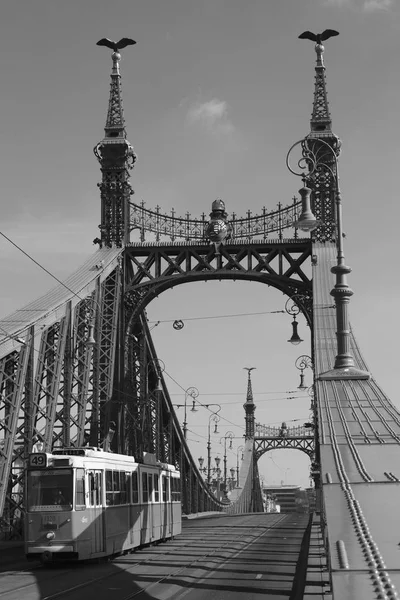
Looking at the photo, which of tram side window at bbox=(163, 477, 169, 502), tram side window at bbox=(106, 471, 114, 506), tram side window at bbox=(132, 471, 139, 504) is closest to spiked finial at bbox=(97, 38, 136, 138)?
tram side window at bbox=(163, 477, 169, 502)

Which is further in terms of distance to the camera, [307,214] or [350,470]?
[307,214]

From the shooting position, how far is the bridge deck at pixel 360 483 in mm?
8062

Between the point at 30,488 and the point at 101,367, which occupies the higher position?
the point at 101,367

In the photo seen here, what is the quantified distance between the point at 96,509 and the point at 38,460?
78.0 inches

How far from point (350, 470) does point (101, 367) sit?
31.0m

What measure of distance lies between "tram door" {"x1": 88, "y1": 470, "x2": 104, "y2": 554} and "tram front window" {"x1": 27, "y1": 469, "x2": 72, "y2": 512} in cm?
84

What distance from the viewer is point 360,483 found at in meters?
12.9

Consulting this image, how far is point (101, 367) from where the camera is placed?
147ft

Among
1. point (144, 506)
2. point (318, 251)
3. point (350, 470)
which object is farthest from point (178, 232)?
point (350, 470)

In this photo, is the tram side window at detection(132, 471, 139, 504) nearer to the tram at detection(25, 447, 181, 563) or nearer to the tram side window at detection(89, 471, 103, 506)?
the tram at detection(25, 447, 181, 563)

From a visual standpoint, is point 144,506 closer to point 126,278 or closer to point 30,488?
point 30,488

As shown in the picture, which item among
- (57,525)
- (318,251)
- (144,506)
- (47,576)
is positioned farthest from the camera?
(318,251)

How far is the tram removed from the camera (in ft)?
74.8

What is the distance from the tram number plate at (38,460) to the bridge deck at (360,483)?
683 centimetres
